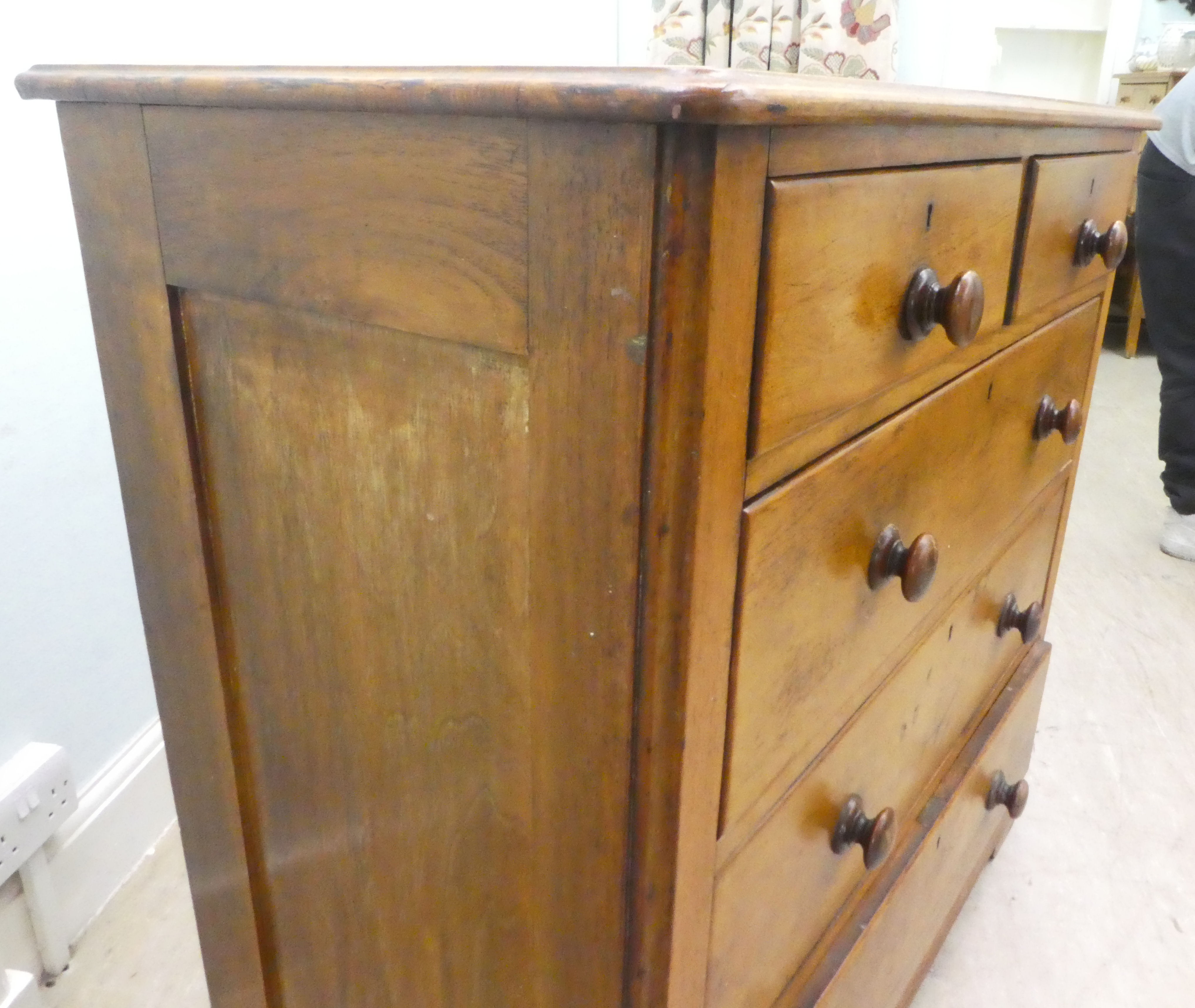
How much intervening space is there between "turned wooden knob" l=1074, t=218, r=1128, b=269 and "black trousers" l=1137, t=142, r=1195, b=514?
3.60 ft

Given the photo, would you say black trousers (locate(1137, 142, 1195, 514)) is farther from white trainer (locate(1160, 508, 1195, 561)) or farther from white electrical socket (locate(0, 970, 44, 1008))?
white electrical socket (locate(0, 970, 44, 1008))

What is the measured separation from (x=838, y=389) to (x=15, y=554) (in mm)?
790

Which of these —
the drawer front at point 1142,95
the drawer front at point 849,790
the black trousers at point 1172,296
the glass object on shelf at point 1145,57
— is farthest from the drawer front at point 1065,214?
the glass object on shelf at point 1145,57

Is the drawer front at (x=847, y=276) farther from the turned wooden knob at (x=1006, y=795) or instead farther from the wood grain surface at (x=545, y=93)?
the turned wooden knob at (x=1006, y=795)

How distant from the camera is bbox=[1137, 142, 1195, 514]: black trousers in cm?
181

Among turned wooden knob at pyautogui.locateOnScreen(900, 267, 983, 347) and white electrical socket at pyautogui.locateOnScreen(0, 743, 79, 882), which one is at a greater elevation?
turned wooden knob at pyautogui.locateOnScreen(900, 267, 983, 347)

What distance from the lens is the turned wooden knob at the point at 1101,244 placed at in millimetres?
822

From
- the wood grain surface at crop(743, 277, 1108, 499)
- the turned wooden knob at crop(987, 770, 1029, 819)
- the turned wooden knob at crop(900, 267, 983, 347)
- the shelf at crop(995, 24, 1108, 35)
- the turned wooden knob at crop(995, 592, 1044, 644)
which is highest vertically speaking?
the shelf at crop(995, 24, 1108, 35)

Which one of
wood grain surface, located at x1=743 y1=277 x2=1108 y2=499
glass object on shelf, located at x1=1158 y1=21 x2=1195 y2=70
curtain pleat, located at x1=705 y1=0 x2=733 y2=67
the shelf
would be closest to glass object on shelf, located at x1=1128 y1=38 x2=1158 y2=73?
glass object on shelf, located at x1=1158 y1=21 x2=1195 y2=70

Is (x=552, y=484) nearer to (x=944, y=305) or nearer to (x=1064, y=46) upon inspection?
(x=944, y=305)

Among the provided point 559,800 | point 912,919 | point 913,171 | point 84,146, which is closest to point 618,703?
point 559,800

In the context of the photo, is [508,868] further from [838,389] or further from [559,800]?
[838,389]

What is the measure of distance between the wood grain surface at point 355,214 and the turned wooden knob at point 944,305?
0.73 feet

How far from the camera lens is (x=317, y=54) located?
44.9 inches
